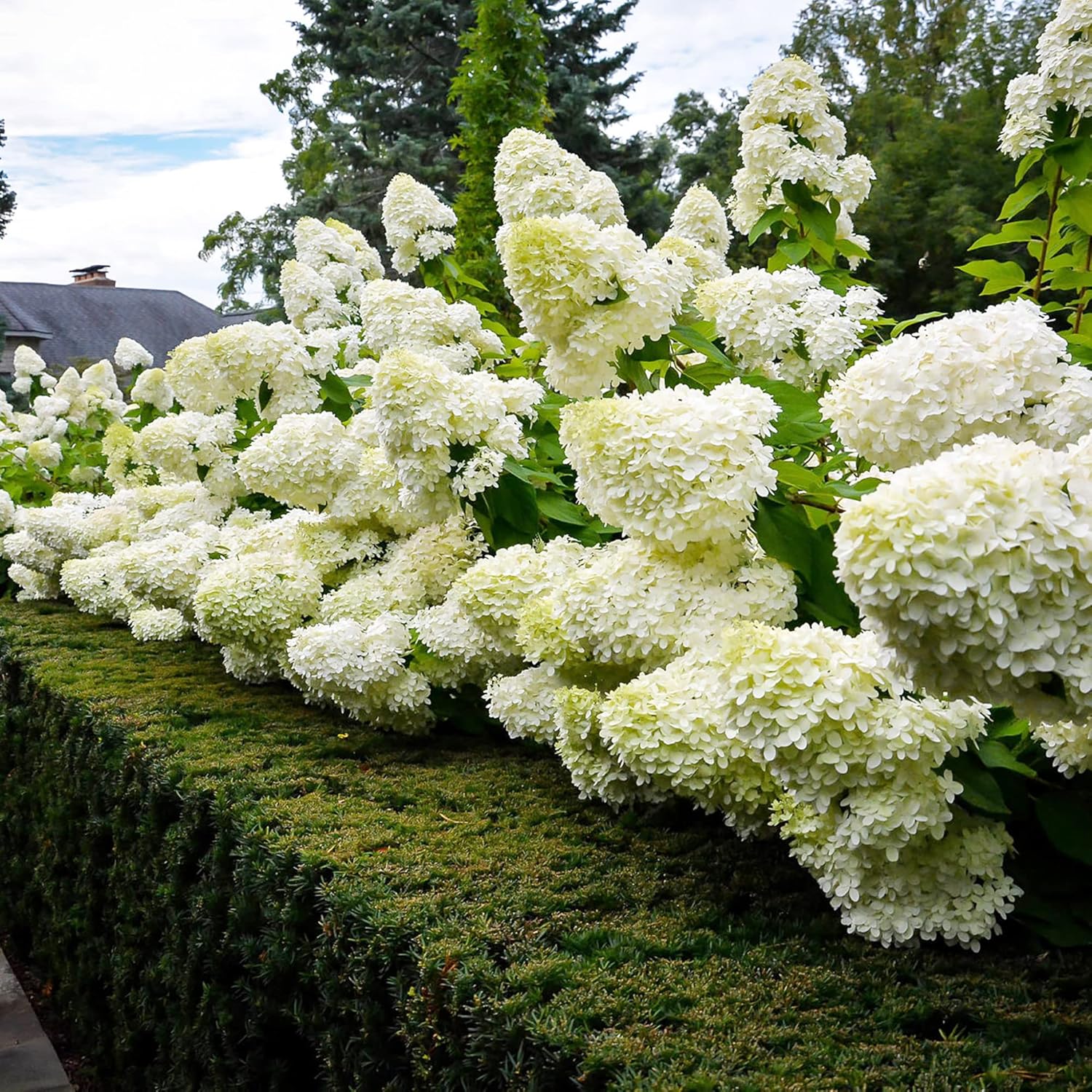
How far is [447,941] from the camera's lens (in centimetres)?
183

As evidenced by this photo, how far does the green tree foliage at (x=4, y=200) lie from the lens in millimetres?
25484

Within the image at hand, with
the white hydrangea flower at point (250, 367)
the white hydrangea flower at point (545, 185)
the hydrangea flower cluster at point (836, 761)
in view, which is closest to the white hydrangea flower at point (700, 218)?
the white hydrangea flower at point (545, 185)

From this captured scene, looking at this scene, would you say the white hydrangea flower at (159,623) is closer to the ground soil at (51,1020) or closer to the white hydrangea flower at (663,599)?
the ground soil at (51,1020)

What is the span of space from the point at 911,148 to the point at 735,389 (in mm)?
20464

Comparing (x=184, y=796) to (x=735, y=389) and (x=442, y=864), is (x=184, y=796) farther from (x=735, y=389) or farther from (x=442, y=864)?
(x=735, y=389)

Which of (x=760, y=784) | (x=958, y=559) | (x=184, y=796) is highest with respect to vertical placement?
(x=958, y=559)

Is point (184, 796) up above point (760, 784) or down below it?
below

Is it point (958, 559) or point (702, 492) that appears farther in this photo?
point (702, 492)

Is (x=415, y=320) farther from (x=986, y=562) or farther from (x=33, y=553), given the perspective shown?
(x=33, y=553)

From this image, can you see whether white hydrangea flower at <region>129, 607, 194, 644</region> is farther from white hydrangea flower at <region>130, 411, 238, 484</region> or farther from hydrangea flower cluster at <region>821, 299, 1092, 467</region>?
hydrangea flower cluster at <region>821, 299, 1092, 467</region>

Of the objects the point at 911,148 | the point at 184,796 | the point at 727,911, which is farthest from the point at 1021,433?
the point at 911,148

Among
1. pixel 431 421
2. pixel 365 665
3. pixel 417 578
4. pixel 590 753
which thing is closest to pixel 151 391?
pixel 417 578

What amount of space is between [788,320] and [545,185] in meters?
0.84

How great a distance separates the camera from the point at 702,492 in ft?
6.17
